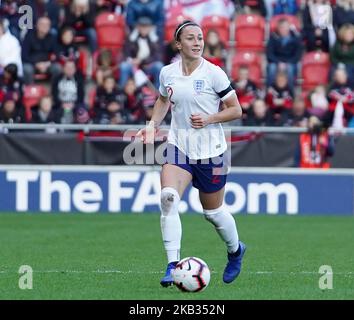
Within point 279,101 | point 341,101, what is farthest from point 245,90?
point 341,101

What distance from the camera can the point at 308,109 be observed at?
18.9 meters

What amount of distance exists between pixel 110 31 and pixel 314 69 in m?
3.69

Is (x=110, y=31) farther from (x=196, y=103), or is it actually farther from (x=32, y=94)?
(x=196, y=103)

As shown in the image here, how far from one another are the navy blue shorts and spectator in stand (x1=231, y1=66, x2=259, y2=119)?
9189 millimetres

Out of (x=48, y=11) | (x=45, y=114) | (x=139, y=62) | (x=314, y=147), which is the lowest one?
(x=314, y=147)

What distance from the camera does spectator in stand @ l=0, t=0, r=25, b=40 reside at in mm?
19938

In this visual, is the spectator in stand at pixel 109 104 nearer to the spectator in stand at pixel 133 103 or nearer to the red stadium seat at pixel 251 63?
the spectator in stand at pixel 133 103

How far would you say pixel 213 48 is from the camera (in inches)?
760

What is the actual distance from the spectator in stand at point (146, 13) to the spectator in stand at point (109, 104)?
5.98 feet

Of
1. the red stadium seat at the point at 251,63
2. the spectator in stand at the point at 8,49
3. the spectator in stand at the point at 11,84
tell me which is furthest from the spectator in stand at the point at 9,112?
the red stadium seat at the point at 251,63

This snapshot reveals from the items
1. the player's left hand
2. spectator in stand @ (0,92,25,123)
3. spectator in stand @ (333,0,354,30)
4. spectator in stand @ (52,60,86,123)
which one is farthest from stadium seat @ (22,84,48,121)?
the player's left hand
